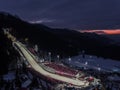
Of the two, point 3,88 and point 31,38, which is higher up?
point 31,38

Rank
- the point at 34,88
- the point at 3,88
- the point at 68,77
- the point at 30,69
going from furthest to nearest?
the point at 30,69 → the point at 68,77 → the point at 34,88 → the point at 3,88

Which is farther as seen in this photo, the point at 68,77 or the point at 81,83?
the point at 68,77

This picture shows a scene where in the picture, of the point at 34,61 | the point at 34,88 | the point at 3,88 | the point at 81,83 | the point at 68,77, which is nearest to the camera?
the point at 3,88

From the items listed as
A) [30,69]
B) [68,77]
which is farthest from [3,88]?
[30,69]

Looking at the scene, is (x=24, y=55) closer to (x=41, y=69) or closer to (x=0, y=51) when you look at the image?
(x=41, y=69)

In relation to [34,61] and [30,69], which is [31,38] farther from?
[30,69]

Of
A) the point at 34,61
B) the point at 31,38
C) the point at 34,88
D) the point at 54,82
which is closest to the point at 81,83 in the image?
the point at 54,82

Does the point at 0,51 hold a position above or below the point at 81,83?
above

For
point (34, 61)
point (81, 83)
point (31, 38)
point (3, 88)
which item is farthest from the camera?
point (31, 38)

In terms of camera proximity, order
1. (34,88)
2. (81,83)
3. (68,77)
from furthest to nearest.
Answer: (68,77), (81,83), (34,88)

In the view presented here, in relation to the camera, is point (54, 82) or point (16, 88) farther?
point (54, 82)
